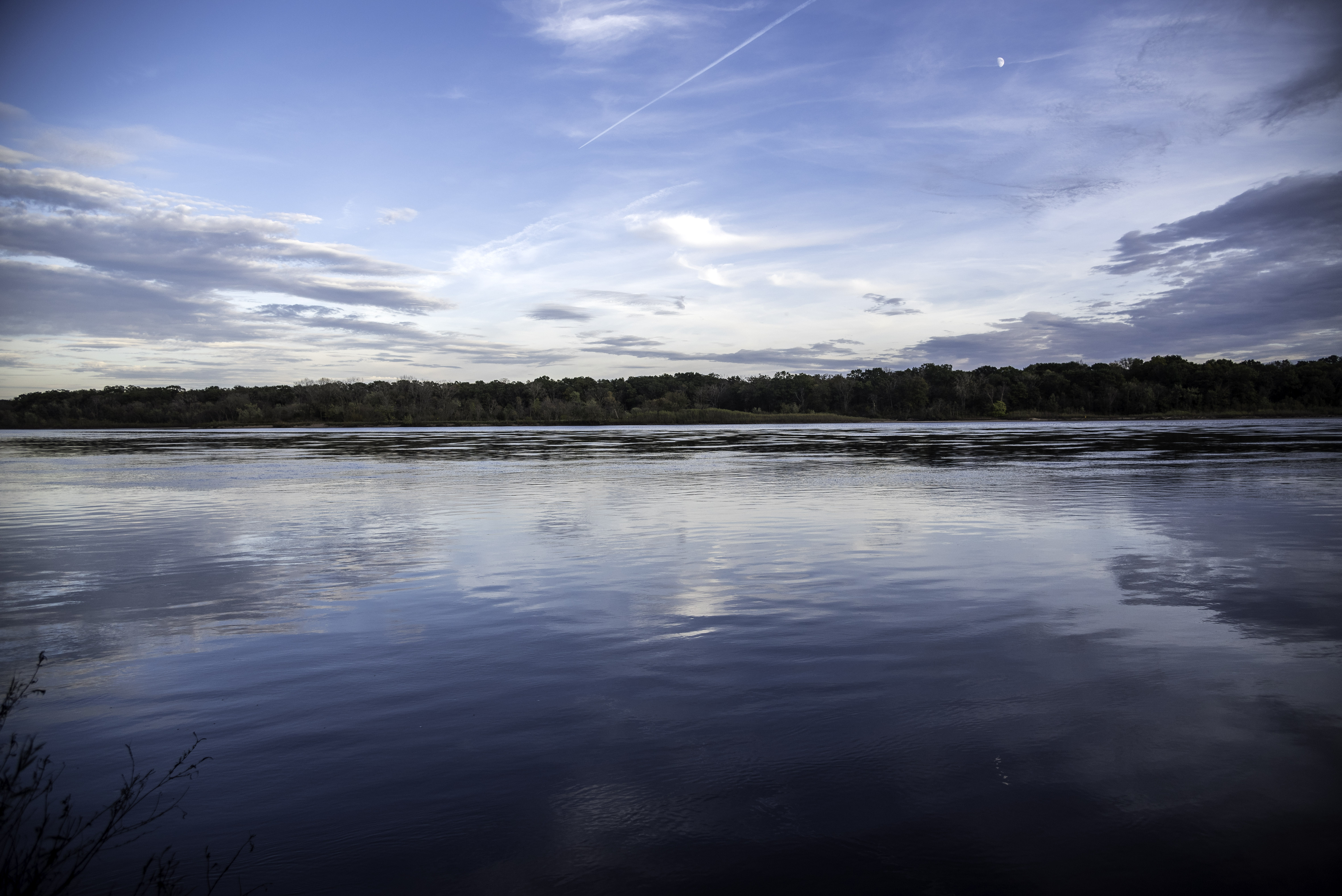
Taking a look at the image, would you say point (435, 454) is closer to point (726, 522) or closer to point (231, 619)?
point (726, 522)

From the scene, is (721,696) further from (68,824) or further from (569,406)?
(569,406)

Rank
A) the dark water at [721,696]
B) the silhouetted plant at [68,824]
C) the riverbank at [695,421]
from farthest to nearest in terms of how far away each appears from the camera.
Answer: the riverbank at [695,421] < the dark water at [721,696] < the silhouetted plant at [68,824]

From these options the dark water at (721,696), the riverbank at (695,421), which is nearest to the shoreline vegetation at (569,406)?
the riverbank at (695,421)

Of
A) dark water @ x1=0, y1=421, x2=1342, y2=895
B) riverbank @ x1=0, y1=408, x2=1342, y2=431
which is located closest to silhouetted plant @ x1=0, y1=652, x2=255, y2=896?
dark water @ x1=0, y1=421, x2=1342, y2=895

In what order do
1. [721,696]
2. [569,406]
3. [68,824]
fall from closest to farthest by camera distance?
[68,824], [721,696], [569,406]

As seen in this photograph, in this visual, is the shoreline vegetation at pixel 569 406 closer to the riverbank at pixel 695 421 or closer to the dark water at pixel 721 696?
Answer: the riverbank at pixel 695 421

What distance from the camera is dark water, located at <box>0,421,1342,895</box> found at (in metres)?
4.53

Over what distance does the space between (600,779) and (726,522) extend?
1324cm

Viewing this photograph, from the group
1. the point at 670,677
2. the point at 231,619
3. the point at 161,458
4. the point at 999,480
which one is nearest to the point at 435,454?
the point at 161,458

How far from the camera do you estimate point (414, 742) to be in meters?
6.09

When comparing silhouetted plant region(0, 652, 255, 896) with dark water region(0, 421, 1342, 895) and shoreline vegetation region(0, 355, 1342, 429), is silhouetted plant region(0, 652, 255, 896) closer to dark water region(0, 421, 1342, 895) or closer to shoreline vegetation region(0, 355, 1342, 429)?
dark water region(0, 421, 1342, 895)

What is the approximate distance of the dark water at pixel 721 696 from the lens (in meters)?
4.53

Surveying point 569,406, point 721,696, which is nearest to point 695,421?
point 569,406

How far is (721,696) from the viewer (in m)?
6.96
